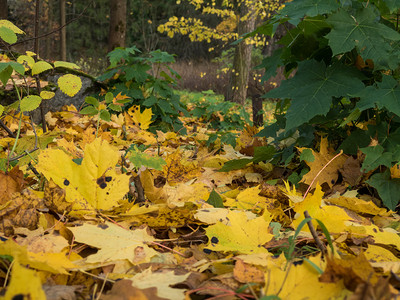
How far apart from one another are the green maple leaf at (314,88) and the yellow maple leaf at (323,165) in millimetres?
197

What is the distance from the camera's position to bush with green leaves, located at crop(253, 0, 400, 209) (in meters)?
1.21

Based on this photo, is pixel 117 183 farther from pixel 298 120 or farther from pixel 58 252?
pixel 298 120

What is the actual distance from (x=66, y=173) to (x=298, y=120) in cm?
82

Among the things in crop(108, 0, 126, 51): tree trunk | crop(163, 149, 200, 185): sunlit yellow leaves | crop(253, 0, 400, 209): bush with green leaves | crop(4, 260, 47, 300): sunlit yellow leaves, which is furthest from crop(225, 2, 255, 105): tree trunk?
crop(4, 260, 47, 300): sunlit yellow leaves

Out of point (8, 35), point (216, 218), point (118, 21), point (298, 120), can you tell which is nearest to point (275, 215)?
point (216, 218)

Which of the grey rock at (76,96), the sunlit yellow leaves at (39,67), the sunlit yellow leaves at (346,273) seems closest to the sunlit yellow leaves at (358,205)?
the sunlit yellow leaves at (346,273)

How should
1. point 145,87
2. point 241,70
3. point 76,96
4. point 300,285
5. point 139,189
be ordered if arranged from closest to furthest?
1. point 300,285
2. point 139,189
3. point 145,87
4. point 76,96
5. point 241,70

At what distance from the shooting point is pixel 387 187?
1.25 m

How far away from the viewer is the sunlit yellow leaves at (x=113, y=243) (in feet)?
2.37

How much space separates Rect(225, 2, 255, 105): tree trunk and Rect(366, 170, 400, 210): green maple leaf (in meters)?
5.99

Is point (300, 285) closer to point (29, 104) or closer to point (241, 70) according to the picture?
point (29, 104)

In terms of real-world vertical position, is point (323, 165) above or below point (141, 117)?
above

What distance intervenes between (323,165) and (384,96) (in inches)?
13.9

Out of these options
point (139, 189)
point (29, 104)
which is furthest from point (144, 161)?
point (29, 104)
